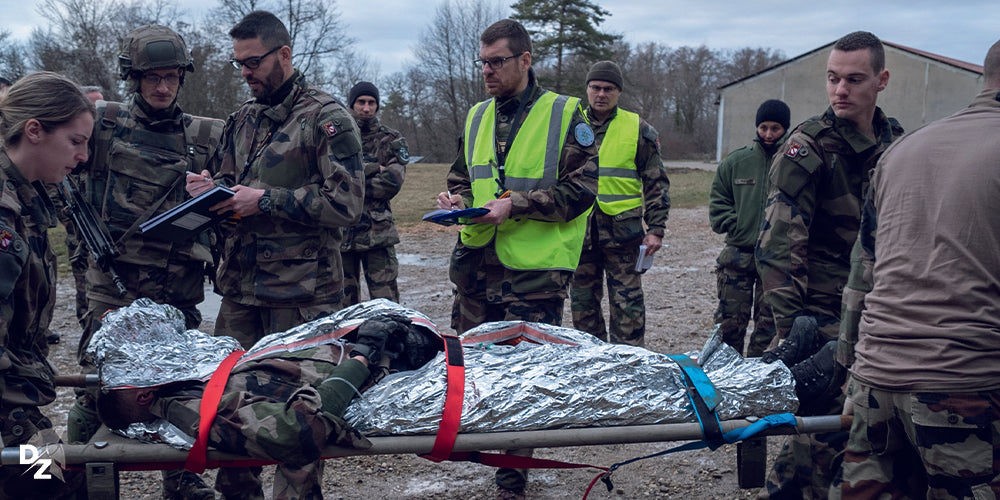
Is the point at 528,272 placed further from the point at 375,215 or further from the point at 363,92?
the point at 363,92

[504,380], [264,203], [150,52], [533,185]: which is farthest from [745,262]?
[150,52]

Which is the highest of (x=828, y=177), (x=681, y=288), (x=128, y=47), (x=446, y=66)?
(x=446, y=66)

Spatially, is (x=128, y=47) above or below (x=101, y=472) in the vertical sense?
above

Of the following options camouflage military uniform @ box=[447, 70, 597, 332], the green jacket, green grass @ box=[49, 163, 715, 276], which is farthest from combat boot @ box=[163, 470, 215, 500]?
green grass @ box=[49, 163, 715, 276]

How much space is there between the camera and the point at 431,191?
71.0ft

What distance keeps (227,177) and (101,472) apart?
72.6 inches

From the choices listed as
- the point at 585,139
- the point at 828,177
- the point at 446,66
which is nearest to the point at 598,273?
the point at 585,139

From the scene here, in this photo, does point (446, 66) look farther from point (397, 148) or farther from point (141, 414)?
point (141, 414)

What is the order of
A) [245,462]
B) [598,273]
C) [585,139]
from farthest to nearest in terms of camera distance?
[598,273], [585,139], [245,462]

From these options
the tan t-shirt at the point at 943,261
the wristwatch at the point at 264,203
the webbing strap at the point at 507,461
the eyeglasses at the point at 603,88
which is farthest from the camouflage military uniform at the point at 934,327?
the eyeglasses at the point at 603,88

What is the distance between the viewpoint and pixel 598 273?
225 inches

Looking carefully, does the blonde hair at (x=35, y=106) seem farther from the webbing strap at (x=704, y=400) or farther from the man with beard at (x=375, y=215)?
the man with beard at (x=375, y=215)

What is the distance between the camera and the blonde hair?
8.71 ft

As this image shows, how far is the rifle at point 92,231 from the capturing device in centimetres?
398
